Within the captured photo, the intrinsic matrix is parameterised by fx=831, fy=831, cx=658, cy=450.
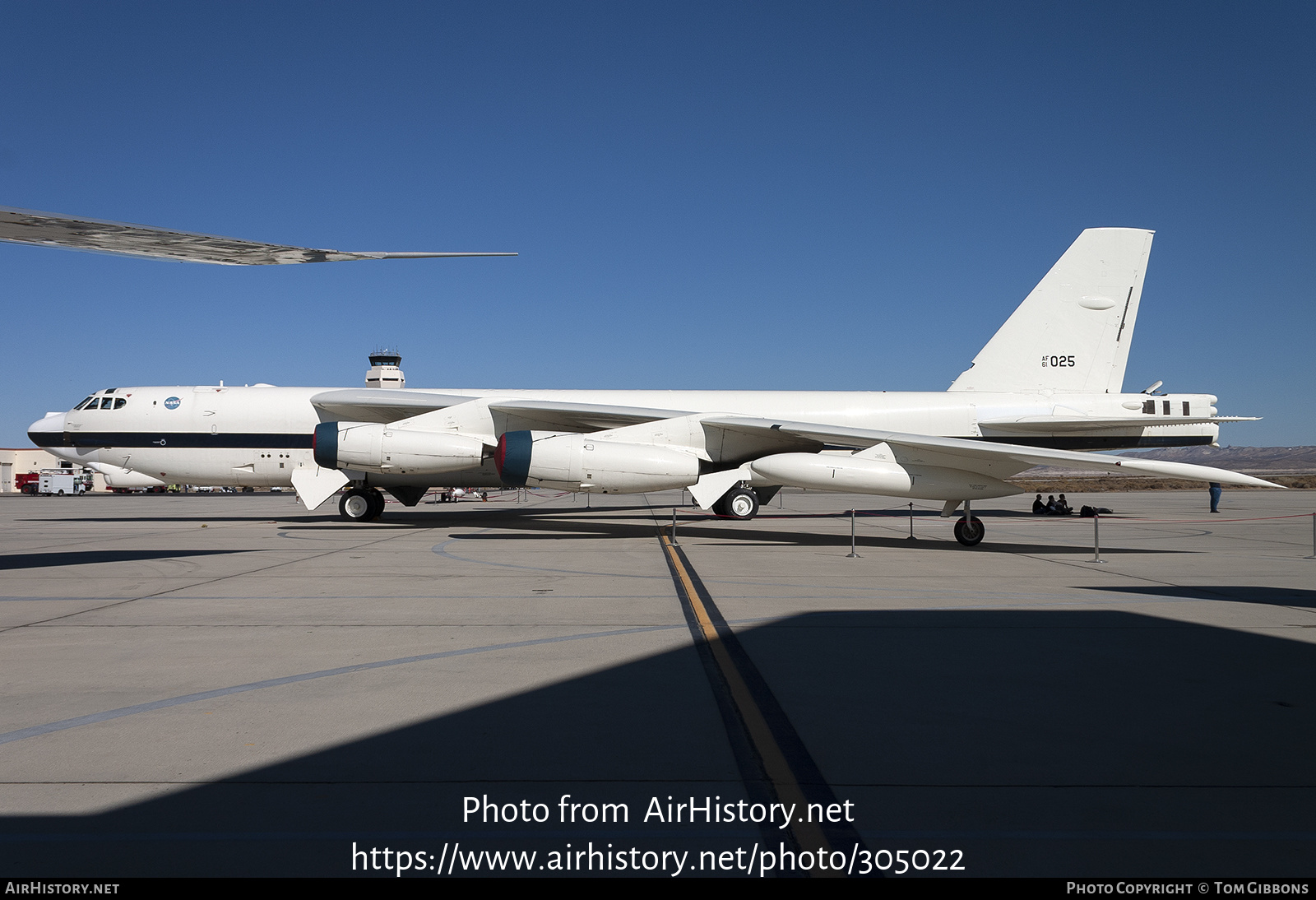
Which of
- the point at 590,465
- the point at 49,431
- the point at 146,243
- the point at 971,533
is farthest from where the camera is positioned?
the point at 49,431

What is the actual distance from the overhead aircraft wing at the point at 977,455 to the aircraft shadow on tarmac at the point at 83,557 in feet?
29.5

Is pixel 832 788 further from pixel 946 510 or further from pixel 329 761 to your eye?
pixel 946 510

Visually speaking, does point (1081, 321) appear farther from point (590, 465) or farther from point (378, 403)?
point (378, 403)

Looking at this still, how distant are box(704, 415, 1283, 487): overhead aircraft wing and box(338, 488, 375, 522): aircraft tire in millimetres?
8432

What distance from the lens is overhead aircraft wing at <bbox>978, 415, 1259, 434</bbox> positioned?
1733cm

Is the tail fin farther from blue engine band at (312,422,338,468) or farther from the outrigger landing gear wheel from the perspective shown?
blue engine band at (312,422,338,468)

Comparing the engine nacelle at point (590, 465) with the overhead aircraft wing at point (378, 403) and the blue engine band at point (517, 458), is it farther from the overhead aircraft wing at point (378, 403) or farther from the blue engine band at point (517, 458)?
the overhead aircraft wing at point (378, 403)

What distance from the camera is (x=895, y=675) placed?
17.7ft

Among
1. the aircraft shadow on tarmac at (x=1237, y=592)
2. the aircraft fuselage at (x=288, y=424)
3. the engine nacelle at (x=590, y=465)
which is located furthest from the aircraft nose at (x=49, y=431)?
the aircraft shadow on tarmac at (x=1237, y=592)

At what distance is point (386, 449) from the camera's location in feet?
52.9

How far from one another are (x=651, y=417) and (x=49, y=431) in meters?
13.3

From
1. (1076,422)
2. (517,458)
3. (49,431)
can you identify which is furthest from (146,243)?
(1076,422)

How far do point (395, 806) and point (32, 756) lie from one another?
192 centimetres

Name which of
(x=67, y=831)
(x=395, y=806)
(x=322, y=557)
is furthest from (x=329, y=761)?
(x=322, y=557)
